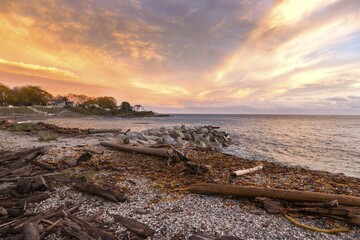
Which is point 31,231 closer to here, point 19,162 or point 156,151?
point 19,162

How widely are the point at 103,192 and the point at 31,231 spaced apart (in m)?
2.09

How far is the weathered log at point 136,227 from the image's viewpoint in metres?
4.36

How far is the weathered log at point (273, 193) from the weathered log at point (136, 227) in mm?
2375

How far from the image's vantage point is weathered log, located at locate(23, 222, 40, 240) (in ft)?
12.8

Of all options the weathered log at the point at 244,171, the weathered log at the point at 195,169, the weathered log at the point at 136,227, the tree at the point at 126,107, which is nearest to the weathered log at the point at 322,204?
the weathered log at the point at 244,171

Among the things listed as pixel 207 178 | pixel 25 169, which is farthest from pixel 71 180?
pixel 207 178

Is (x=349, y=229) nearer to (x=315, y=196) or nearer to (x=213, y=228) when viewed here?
(x=315, y=196)

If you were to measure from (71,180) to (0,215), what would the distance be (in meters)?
2.41

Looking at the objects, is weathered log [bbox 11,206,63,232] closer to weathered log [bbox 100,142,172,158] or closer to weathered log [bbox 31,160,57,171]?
weathered log [bbox 31,160,57,171]

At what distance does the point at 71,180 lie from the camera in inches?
284

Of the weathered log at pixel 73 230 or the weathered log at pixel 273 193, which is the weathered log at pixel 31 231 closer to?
the weathered log at pixel 73 230

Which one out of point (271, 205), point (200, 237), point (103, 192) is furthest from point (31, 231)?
point (271, 205)

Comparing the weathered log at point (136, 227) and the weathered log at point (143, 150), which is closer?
the weathered log at point (136, 227)

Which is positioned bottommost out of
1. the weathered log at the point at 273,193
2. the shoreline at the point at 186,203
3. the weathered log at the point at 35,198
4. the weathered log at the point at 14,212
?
the shoreline at the point at 186,203
